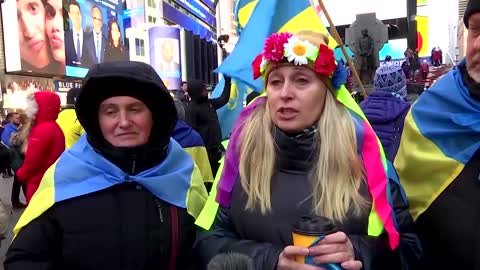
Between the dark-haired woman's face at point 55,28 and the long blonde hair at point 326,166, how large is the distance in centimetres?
3622

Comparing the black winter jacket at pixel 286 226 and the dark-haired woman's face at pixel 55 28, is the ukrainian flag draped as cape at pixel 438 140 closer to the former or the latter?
the black winter jacket at pixel 286 226

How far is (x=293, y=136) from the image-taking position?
2.03 metres

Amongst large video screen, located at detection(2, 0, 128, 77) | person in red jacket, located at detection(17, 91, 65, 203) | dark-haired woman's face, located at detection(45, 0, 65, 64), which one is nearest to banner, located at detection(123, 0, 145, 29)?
large video screen, located at detection(2, 0, 128, 77)

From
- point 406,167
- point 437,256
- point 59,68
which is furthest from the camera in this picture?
point 59,68

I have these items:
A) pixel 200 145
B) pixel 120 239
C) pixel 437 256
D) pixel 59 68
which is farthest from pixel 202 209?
pixel 59 68

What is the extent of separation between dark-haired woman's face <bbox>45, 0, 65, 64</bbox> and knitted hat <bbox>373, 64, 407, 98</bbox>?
3438 cm

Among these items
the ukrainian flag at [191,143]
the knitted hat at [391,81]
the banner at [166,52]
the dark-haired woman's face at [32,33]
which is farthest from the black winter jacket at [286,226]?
the banner at [166,52]

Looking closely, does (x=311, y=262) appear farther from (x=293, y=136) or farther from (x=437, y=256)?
(x=437, y=256)

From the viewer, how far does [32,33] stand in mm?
33156

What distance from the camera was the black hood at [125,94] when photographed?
210cm

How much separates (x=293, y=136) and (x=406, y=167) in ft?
1.89

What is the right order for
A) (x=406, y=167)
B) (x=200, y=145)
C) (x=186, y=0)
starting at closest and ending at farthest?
(x=406, y=167) < (x=200, y=145) < (x=186, y=0)

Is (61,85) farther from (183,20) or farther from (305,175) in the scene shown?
(183,20)

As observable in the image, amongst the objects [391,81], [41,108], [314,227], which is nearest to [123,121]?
[314,227]
